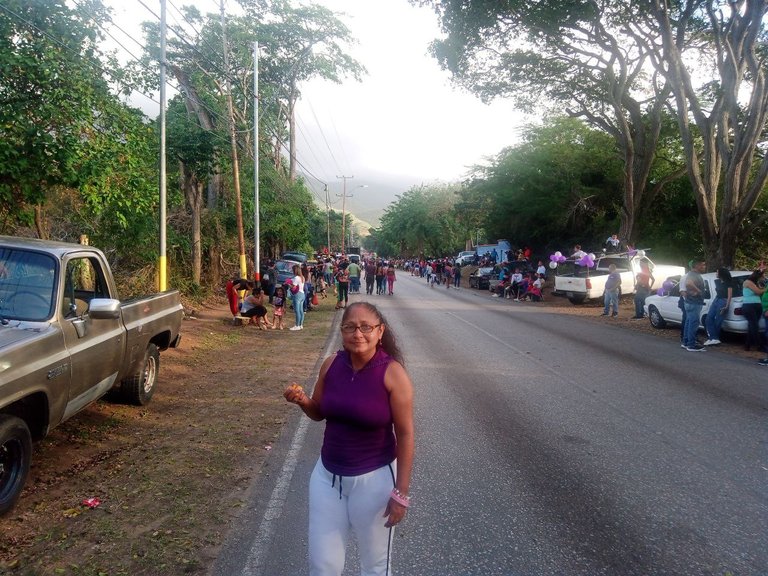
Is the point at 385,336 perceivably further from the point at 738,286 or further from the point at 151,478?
the point at 738,286

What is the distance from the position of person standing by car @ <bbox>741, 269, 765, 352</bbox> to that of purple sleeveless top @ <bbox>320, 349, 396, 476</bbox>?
35.9ft

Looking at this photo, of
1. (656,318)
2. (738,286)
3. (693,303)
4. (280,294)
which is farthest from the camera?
(280,294)

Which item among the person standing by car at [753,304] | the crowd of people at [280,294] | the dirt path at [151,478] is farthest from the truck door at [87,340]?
the person standing by car at [753,304]

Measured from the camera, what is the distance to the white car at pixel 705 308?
12125 millimetres

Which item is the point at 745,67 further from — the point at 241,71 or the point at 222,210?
the point at 241,71

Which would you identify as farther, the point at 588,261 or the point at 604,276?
the point at 604,276

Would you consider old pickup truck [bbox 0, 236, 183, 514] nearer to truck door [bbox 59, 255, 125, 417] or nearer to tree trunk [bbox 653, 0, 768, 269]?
truck door [bbox 59, 255, 125, 417]

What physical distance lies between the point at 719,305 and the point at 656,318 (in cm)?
333

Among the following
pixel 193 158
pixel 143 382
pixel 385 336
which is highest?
pixel 193 158

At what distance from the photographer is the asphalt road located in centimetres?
366

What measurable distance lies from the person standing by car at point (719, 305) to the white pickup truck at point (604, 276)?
909cm

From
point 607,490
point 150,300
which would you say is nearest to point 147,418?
point 150,300

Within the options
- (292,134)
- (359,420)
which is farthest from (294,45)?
(359,420)

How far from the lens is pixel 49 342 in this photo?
4.41m
